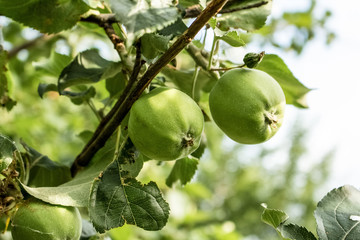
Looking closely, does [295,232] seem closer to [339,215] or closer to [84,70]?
[339,215]

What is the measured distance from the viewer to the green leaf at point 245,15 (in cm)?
110

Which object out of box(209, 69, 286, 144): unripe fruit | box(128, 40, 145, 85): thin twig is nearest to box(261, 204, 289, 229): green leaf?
box(209, 69, 286, 144): unripe fruit

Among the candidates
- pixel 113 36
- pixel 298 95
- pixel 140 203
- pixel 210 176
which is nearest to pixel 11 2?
pixel 113 36

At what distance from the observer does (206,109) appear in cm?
138

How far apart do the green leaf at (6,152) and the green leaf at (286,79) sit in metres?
0.75

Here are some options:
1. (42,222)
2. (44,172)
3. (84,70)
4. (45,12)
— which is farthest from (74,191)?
(45,12)

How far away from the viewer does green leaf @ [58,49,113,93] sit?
3.95ft

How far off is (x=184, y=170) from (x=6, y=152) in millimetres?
578

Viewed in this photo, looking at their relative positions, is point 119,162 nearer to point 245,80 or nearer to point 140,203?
point 140,203

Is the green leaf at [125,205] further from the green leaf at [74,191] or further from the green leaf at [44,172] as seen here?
the green leaf at [44,172]

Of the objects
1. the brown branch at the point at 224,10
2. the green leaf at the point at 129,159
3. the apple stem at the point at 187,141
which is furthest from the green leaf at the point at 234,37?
the green leaf at the point at 129,159

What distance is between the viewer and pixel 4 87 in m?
1.40

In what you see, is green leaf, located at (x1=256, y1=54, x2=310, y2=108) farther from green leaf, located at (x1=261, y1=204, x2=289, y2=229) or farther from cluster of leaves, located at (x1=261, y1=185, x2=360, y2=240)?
green leaf, located at (x1=261, y1=204, x2=289, y2=229)

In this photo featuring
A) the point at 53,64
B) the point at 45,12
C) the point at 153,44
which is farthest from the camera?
the point at 53,64
